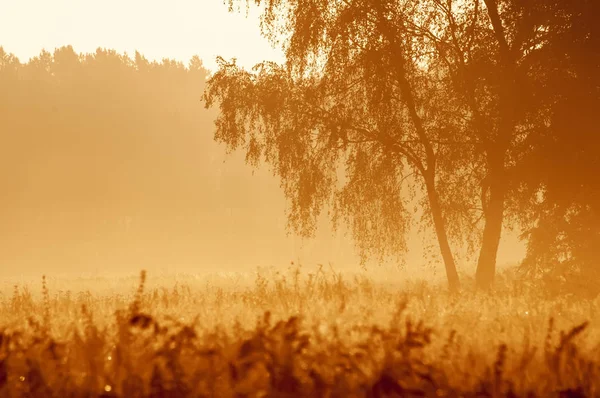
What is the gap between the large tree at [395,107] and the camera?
16172 millimetres

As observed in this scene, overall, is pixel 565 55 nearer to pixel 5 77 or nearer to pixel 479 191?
pixel 479 191

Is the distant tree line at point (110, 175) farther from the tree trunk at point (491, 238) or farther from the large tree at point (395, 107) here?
the tree trunk at point (491, 238)

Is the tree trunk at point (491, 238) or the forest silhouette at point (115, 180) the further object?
the forest silhouette at point (115, 180)

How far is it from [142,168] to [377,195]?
54.9 meters

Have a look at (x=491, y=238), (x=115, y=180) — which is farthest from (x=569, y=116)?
(x=115, y=180)

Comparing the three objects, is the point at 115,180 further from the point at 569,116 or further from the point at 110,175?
the point at 569,116

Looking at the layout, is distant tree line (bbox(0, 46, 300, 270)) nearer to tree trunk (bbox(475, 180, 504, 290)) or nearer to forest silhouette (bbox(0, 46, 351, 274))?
forest silhouette (bbox(0, 46, 351, 274))

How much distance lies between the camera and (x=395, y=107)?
16688 millimetres

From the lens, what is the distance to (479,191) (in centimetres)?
1794

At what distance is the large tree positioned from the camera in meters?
16.2

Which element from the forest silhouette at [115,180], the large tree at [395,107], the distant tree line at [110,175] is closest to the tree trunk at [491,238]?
the large tree at [395,107]

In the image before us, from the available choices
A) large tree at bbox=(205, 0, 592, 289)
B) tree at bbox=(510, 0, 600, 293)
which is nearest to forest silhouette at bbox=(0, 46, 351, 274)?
large tree at bbox=(205, 0, 592, 289)

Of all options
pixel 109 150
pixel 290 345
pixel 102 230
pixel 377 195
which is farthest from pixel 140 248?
pixel 290 345

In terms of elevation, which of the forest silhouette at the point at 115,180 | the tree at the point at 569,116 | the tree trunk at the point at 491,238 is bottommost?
the tree trunk at the point at 491,238
